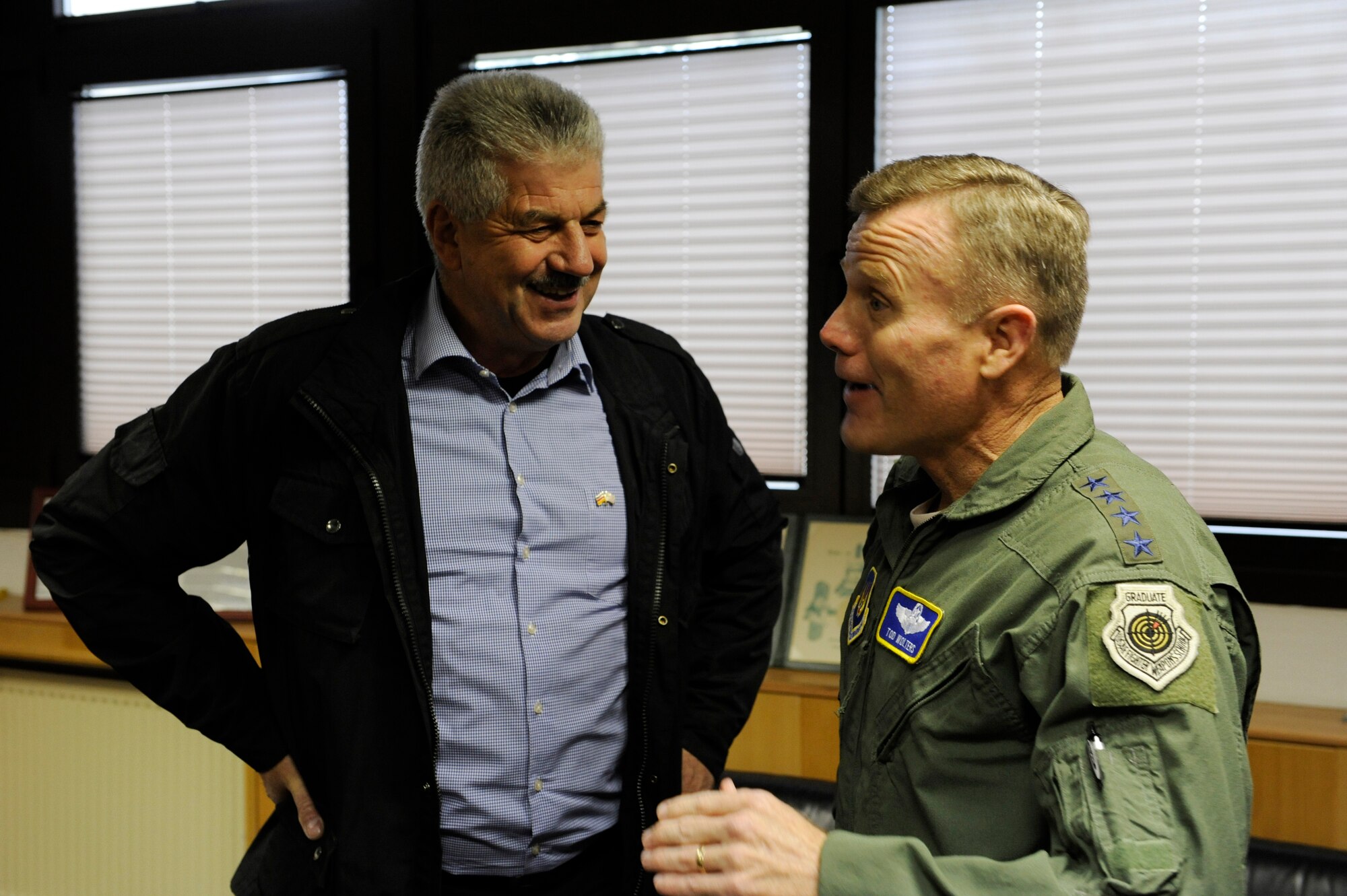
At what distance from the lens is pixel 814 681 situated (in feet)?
8.50

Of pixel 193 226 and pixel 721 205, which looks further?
pixel 193 226

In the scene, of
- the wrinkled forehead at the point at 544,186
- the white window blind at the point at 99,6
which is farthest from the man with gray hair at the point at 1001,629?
the white window blind at the point at 99,6

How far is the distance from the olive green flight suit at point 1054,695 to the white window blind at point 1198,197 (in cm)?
164

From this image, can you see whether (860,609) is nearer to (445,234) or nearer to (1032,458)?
(1032,458)

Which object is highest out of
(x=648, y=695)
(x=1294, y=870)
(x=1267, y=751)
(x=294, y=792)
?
(x=648, y=695)

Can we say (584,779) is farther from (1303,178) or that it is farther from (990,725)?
(1303,178)

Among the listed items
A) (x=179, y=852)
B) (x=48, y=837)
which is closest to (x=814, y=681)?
(x=179, y=852)

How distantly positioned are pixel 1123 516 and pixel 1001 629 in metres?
0.16

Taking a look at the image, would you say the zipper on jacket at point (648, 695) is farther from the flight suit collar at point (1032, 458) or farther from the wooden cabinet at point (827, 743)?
the wooden cabinet at point (827, 743)

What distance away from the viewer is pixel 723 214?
3143 millimetres

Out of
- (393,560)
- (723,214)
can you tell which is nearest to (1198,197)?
(723,214)

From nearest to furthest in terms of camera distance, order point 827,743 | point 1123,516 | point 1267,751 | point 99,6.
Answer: point 1123,516
point 1267,751
point 827,743
point 99,6

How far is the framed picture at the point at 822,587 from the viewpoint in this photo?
2719 millimetres

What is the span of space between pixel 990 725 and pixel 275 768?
1.10m
